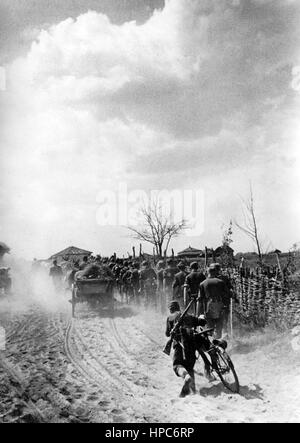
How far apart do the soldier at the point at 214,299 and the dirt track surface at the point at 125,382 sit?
28.1 inches

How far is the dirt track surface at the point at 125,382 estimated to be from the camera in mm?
5000

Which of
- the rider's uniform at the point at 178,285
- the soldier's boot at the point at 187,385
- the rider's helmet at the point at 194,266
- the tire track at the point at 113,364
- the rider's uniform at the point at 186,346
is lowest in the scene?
the tire track at the point at 113,364

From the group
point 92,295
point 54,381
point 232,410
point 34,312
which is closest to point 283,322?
point 232,410

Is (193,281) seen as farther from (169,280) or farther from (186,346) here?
(186,346)

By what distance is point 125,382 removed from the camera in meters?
6.30

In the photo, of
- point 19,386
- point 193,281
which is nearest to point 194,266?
point 193,281

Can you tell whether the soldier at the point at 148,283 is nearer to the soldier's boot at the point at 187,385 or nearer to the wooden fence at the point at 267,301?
the wooden fence at the point at 267,301

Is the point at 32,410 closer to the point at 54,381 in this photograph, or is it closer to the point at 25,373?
the point at 54,381

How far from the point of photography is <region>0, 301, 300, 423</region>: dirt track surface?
5000mm

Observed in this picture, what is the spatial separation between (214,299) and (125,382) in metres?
2.63

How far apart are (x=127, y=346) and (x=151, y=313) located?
164 inches

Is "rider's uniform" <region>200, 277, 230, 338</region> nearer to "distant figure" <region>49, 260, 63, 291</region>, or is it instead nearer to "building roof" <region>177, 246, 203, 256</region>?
"distant figure" <region>49, 260, 63, 291</region>

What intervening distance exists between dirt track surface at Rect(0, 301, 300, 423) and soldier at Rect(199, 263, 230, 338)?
714mm

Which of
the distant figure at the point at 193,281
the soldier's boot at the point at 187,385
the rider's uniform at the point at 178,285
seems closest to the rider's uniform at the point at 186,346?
the soldier's boot at the point at 187,385
